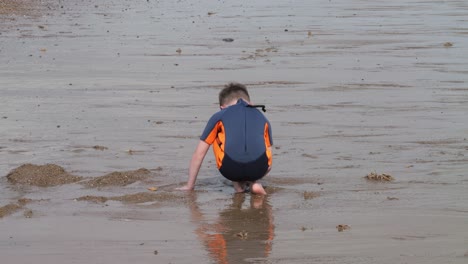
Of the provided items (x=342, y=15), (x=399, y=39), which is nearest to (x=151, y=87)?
(x=399, y=39)

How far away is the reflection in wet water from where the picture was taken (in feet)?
18.4

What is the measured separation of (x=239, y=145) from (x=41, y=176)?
5.03 feet

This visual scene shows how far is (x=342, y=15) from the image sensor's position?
68.5 ft

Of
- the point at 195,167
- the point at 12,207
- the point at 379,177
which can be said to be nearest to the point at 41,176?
the point at 12,207

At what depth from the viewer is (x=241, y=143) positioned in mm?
7203

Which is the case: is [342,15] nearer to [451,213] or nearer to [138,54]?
[138,54]

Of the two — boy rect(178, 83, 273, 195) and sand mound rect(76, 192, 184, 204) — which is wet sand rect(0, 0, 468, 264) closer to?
sand mound rect(76, 192, 184, 204)

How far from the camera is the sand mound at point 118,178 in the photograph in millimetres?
7518

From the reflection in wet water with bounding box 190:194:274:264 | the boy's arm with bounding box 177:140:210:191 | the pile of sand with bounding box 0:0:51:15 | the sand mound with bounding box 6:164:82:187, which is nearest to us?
the reflection in wet water with bounding box 190:194:274:264

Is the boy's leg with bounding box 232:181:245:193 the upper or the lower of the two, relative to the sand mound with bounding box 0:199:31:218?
lower

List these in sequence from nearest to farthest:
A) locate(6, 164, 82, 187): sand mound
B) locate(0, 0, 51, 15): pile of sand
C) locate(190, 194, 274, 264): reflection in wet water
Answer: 1. locate(190, 194, 274, 264): reflection in wet water
2. locate(6, 164, 82, 187): sand mound
3. locate(0, 0, 51, 15): pile of sand

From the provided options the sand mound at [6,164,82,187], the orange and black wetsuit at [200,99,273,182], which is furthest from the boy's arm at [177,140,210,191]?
the sand mound at [6,164,82,187]

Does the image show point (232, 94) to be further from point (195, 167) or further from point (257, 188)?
point (257, 188)

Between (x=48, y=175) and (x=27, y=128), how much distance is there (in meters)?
2.02
